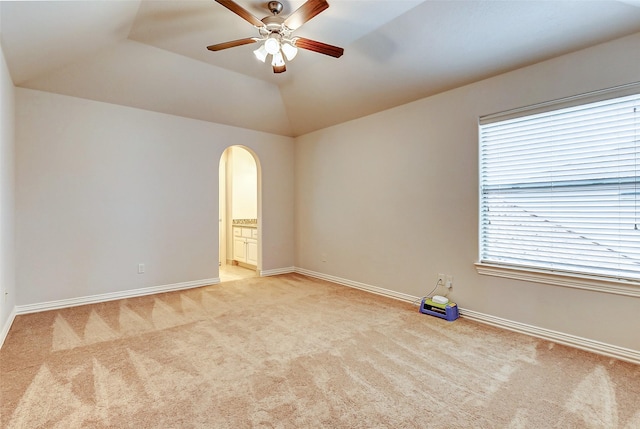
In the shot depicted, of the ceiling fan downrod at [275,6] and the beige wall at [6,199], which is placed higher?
the ceiling fan downrod at [275,6]

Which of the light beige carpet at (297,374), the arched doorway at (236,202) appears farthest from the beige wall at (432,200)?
the arched doorway at (236,202)

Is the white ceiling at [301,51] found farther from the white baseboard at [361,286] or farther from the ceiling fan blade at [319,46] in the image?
the white baseboard at [361,286]

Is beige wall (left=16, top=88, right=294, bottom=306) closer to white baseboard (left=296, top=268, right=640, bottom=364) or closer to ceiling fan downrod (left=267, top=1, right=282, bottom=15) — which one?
ceiling fan downrod (left=267, top=1, right=282, bottom=15)

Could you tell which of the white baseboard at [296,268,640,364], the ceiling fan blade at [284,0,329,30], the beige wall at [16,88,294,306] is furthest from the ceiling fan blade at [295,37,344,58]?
the white baseboard at [296,268,640,364]

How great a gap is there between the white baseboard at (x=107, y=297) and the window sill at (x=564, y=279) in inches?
148

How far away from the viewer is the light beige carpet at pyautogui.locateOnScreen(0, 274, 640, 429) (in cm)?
171

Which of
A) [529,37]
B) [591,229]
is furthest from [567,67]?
[591,229]

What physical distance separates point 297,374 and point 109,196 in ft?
10.9

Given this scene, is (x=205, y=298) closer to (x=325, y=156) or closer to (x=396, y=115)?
(x=325, y=156)

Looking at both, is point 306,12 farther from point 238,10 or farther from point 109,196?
point 109,196

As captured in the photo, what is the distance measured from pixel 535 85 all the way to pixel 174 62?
381 centimetres

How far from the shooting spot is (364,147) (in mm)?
4398

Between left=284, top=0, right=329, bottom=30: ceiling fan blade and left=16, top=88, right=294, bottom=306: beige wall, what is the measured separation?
2740mm

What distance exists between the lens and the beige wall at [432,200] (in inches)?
98.6
